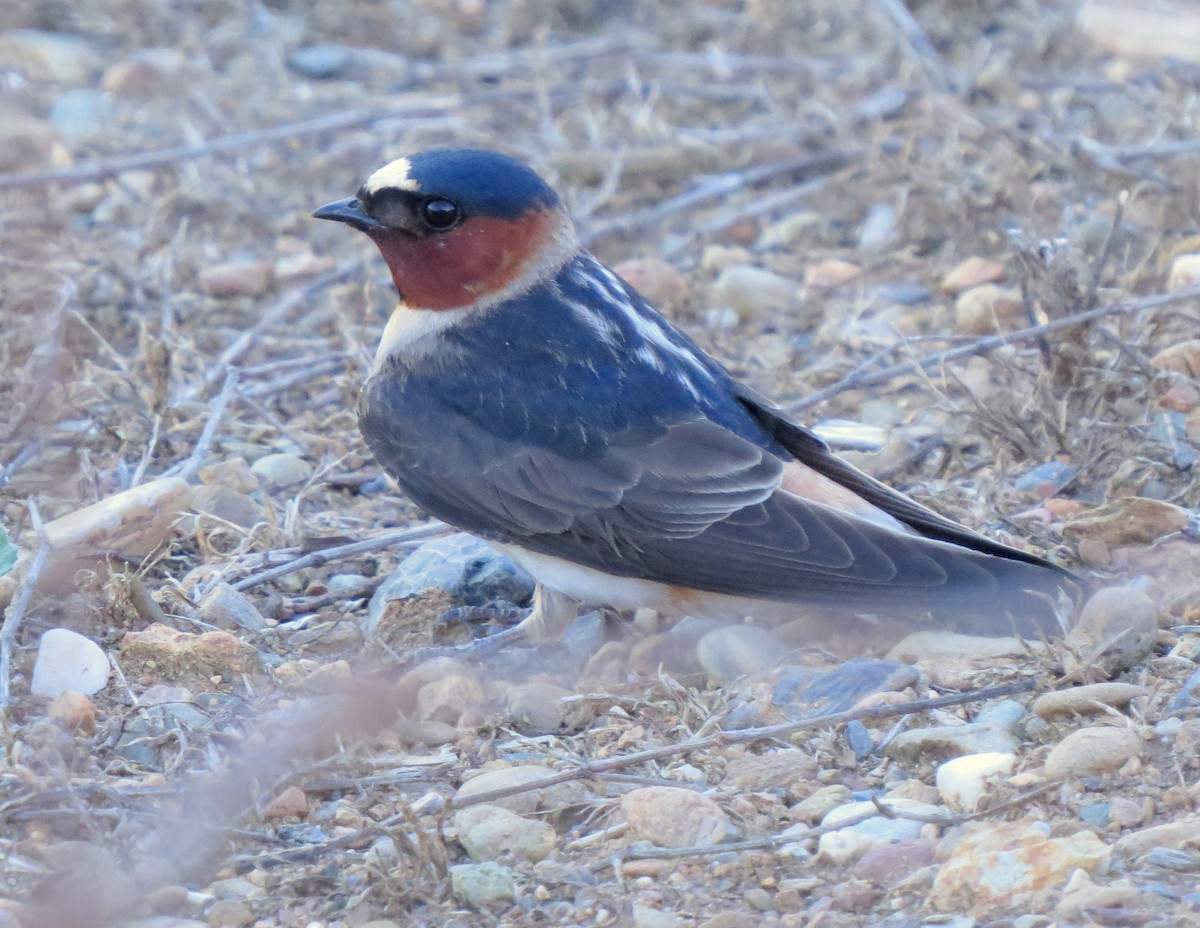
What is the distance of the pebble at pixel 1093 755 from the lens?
3189 millimetres

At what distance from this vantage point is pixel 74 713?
3.59 metres

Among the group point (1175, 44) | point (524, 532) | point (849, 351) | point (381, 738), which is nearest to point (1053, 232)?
point (849, 351)

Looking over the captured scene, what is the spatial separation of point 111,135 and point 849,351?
3443 mm

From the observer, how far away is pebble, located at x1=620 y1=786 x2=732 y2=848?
3.14 m

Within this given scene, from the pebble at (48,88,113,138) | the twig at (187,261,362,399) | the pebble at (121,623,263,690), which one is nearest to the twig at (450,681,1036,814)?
the pebble at (121,623,263,690)

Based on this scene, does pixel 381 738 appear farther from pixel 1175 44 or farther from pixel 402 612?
pixel 1175 44

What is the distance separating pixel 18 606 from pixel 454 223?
56.6 inches

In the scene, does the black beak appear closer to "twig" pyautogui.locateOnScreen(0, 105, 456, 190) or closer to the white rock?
the white rock

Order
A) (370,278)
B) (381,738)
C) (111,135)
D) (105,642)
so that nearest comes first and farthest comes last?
(381,738)
(105,642)
(370,278)
(111,135)

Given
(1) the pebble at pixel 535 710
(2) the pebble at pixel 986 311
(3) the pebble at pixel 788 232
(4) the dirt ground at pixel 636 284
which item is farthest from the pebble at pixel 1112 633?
(3) the pebble at pixel 788 232

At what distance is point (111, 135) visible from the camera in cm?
740

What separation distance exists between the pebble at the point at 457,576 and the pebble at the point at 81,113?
3719 millimetres

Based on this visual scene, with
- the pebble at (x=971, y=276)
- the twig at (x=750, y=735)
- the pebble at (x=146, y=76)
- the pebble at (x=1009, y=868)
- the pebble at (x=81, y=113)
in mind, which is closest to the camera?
the pebble at (x=1009, y=868)

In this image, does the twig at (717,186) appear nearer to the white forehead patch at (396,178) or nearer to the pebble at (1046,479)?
the white forehead patch at (396,178)
